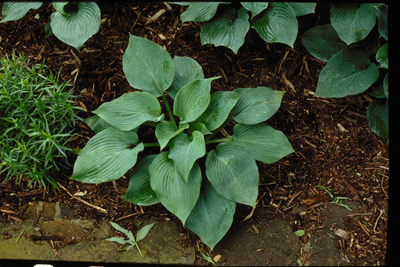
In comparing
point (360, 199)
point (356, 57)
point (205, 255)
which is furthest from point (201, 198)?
point (356, 57)

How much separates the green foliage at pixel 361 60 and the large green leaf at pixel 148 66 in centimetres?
104

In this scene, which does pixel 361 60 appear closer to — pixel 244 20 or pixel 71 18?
pixel 244 20

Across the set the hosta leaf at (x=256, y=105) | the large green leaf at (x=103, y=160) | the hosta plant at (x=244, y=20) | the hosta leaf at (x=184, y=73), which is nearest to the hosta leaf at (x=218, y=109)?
the hosta leaf at (x=256, y=105)

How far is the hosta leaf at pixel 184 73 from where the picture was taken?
252 cm

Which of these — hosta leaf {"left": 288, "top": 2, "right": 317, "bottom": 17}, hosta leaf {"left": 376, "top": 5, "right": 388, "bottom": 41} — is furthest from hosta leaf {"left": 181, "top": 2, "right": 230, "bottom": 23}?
hosta leaf {"left": 376, "top": 5, "right": 388, "bottom": 41}

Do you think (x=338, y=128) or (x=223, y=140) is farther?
(x=338, y=128)

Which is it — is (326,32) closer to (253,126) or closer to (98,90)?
(253,126)

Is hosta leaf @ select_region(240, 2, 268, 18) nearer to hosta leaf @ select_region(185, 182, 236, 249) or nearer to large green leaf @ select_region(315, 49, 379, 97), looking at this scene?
large green leaf @ select_region(315, 49, 379, 97)

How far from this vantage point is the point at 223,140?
8.13 ft

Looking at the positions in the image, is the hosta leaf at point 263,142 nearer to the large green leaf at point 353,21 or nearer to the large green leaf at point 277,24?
the large green leaf at point 277,24

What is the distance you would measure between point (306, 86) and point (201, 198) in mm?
1178

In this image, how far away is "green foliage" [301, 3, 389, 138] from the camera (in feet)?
8.16

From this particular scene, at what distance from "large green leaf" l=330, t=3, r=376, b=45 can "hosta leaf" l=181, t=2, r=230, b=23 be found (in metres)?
0.81

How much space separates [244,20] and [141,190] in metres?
1.33
